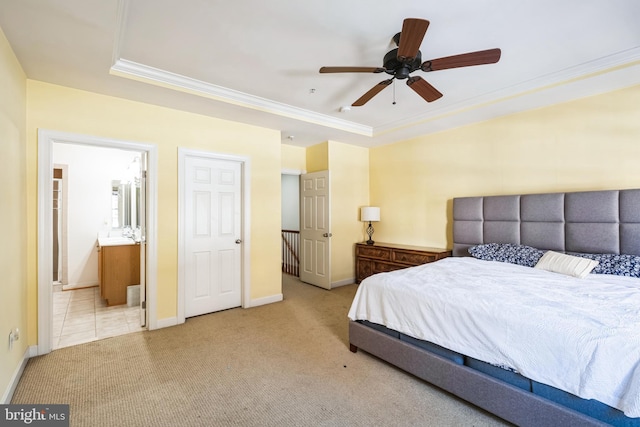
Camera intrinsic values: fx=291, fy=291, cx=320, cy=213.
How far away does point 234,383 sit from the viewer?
2.26 m

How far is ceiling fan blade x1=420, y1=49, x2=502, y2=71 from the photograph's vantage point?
195 cm

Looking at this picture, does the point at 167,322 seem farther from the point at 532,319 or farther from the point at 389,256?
the point at 532,319

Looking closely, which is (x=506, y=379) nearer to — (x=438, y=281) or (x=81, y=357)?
(x=438, y=281)

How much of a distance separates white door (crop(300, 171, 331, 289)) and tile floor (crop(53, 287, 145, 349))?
272 cm

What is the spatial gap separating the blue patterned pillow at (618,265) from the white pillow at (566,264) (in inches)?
3.8

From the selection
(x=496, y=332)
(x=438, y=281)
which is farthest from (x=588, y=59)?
(x=496, y=332)

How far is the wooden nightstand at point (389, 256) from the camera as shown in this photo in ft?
13.6

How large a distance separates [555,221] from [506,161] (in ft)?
3.09

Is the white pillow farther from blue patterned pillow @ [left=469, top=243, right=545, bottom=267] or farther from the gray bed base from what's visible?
the gray bed base

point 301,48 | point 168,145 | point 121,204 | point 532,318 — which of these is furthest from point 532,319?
point 121,204

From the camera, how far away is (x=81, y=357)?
2.64 metres

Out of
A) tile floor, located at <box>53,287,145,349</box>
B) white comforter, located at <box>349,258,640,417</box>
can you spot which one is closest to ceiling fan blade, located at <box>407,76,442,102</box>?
white comforter, located at <box>349,258,640,417</box>

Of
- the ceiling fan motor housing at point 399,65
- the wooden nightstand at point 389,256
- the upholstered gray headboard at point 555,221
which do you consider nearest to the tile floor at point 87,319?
the wooden nightstand at point 389,256

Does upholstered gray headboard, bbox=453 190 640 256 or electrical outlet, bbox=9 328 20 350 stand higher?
upholstered gray headboard, bbox=453 190 640 256
